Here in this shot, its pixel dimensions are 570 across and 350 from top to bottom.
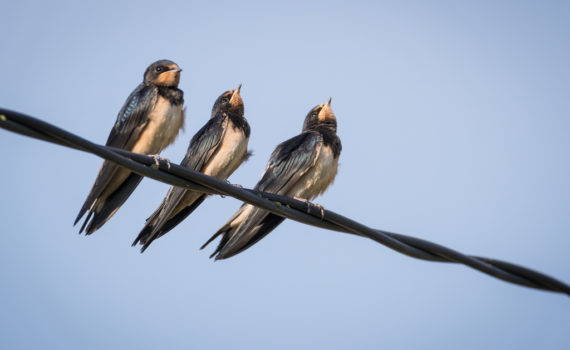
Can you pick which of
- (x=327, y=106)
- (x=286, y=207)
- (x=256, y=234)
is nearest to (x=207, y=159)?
(x=256, y=234)

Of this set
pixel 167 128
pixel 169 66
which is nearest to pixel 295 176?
pixel 167 128

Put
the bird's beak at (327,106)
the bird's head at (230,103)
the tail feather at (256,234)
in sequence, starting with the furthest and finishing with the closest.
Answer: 1. the bird's beak at (327,106)
2. the bird's head at (230,103)
3. the tail feather at (256,234)

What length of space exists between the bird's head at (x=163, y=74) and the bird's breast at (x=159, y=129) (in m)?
0.38

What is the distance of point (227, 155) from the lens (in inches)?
320

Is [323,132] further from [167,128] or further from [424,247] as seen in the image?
[424,247]

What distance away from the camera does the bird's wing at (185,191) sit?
7.58 metres

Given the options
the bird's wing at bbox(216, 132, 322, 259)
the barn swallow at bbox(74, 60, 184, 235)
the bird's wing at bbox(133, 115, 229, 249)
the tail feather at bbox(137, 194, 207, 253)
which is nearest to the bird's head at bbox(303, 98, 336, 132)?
the bird's wing at bbox(216, 132, 322, 259)

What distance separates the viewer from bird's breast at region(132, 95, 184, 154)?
26.5 feet

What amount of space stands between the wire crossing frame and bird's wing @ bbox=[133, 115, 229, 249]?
102 inches

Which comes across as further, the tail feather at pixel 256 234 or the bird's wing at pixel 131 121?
the bird's wing at pixel 131 121

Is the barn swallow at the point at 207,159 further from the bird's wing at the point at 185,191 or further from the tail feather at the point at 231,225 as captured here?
the tail feather at the point at 231,225

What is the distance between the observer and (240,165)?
8.36 metres

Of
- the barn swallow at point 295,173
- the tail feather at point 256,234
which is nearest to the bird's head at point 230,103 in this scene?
the barn swallow at point 295,173

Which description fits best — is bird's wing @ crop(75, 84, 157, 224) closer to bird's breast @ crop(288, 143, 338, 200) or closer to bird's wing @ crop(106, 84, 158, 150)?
bird's wing @ crop(106, 84, 158, 150)
